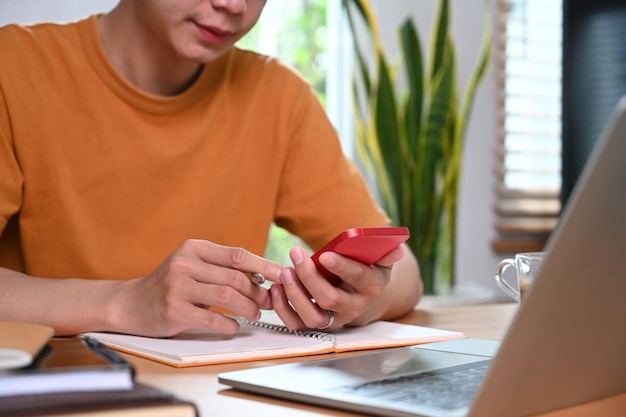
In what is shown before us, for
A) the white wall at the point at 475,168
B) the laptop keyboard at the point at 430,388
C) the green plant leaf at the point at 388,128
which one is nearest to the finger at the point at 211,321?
the laptop keyboard at the point at 430,388

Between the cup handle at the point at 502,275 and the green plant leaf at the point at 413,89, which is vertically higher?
the green plant leaf at the point at 413,89

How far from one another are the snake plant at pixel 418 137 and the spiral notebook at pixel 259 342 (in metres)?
1.65

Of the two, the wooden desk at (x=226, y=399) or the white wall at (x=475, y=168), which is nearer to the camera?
the wooden desk at (x=226, y=399)

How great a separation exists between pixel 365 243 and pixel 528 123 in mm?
2570

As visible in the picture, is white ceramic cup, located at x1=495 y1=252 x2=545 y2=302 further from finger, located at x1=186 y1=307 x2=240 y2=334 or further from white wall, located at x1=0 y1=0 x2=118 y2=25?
white wall, located at x1=0 y1=0 x2=118 y2=25

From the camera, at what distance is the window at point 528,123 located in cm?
312

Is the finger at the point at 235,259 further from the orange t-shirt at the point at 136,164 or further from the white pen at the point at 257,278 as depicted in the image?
the orange t-shirt at the point at 136,164

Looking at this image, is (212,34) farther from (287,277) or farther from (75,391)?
(75,391)

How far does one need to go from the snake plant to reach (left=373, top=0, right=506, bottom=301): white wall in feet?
1.00

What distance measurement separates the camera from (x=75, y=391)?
18.2 inches

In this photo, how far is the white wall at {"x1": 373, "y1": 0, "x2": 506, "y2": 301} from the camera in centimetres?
302

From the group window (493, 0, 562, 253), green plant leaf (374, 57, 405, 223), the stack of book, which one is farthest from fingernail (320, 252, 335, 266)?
window (493, 0, 562, 253)

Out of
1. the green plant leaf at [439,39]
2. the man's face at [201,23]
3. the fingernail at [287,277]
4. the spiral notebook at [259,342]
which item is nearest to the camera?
the spiral notebook at [259,342]

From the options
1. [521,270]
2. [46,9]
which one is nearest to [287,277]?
[521,270]
